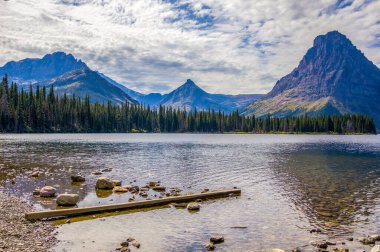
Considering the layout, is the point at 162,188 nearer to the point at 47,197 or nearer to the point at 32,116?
the point at 47,197

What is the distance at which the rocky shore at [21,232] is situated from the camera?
54.5 feet

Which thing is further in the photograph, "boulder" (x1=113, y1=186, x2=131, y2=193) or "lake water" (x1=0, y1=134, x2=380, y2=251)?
"boulder" (x1=113, y1=186, x2=131, y2=193)

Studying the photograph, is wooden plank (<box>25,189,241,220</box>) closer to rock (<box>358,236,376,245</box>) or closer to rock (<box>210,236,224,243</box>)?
rock (<box>210,236,224,243</box>)

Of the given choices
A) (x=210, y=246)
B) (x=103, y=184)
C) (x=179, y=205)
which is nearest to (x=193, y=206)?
(x=179, y=205)

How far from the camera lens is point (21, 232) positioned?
18750 millimetres

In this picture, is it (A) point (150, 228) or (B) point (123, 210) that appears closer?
(A) point (150, 228)

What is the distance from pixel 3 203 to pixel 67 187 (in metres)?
8.20

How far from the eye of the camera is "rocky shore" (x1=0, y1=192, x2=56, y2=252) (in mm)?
16609

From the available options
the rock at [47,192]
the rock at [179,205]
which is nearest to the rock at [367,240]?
the rock at [179,205]

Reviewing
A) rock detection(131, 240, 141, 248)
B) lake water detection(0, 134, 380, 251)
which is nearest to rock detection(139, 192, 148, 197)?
lake water detection(0, 134, 380, 251)

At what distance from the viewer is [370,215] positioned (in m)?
24.5

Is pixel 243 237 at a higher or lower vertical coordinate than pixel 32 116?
lower

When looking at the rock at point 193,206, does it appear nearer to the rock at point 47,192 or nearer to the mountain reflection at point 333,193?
the mountain reflection at point 333,193

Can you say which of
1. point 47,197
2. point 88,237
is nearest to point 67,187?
point 47,197
